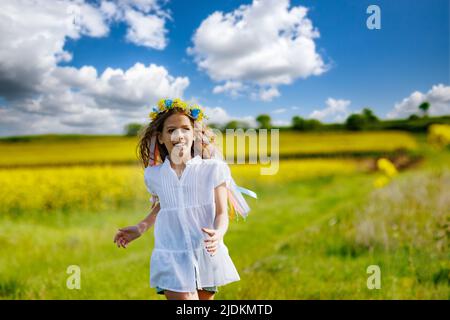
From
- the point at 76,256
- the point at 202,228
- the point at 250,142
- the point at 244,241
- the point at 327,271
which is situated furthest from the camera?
the point at 244,241

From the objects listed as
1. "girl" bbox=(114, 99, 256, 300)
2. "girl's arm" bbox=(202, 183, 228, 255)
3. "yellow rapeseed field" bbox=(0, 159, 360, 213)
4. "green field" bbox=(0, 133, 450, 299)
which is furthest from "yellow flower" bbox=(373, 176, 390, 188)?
"girl's arm" bbox=(202, 183, 228, 255)

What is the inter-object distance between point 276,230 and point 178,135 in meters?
4.05

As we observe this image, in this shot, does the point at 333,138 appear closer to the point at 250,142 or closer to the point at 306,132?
the point at 306,132

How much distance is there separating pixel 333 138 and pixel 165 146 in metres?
5.38

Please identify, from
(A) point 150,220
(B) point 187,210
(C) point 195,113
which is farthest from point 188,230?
(C) point 195,113

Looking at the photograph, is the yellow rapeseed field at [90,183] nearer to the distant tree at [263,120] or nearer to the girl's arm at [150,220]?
the distant tree at [263,120]

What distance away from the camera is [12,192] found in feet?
23.2

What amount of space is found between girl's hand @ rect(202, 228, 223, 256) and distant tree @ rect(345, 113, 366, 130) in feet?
16.3

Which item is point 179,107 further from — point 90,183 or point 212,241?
point 90,183

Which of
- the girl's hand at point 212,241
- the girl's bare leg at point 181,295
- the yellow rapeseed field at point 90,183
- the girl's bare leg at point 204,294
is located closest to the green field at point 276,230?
the yellow rapeseed field at point 90,183

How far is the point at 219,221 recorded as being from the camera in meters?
2.12
